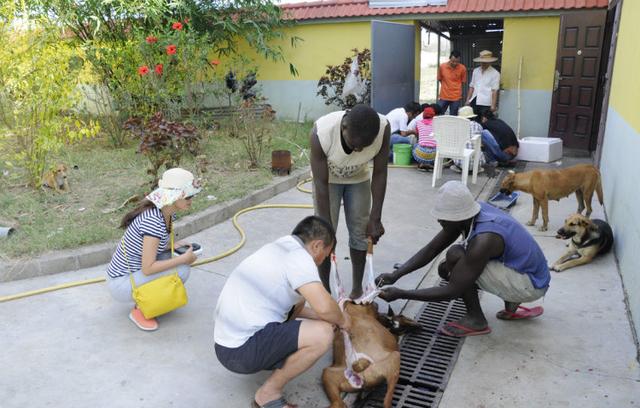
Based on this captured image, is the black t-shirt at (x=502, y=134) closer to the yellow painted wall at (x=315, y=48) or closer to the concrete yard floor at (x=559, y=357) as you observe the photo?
the yellow painted wall at (x=315, y=48)

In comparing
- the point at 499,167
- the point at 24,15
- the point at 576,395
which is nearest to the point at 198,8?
the point at 24,15

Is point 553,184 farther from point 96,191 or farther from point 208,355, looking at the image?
point 96,191

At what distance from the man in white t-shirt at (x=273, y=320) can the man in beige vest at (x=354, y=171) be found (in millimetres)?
741

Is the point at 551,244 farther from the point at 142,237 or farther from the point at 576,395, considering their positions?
the point at 142,237

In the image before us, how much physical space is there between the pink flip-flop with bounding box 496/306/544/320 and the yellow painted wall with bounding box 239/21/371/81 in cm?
869

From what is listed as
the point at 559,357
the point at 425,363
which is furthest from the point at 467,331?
the point at 559,357

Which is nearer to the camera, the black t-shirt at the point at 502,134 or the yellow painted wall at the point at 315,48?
the black t-shirt at the point at 502,134

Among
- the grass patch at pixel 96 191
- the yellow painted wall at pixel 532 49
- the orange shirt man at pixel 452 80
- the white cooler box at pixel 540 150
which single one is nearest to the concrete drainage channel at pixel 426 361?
the grass patch at pixel 96 191

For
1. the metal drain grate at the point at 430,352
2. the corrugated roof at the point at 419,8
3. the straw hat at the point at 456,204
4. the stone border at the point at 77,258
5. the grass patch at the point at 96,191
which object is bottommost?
the metal drain grate at the point at 430,352

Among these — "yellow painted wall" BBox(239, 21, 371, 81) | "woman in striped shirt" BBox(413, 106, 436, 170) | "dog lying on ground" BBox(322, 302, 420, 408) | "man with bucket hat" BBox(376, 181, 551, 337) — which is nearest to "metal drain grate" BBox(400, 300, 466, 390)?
"man with bucket hat" BBox(376, 181, 551, 337)

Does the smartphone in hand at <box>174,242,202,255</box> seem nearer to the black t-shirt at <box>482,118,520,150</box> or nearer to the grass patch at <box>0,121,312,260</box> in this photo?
the grass patch at <box>0,121,312,260</box>

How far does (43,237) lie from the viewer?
4551 mm

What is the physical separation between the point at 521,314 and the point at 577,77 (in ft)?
22.5

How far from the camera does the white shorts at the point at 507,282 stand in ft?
10.5
